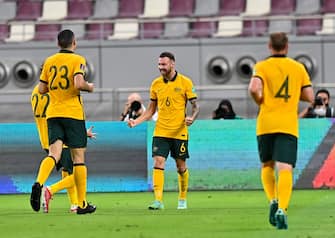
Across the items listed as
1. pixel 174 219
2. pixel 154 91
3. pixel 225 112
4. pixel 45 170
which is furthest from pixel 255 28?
pixel 174 219

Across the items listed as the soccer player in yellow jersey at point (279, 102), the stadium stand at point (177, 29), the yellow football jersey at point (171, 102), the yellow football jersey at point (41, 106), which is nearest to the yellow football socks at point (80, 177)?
the yellow football jersey at point (41, 106)

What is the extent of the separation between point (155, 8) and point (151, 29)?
8.43 feet

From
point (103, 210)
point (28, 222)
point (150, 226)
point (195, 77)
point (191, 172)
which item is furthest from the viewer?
point (195, 77)

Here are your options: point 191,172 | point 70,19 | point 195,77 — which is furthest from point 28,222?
point 70,19

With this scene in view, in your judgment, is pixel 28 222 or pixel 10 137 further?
pixel 10 137

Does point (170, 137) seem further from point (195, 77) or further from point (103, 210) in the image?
point (195, 77)

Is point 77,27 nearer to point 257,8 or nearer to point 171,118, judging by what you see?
point 257,8

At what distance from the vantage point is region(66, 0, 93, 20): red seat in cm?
3356

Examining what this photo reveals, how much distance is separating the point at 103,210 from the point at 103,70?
1433cm

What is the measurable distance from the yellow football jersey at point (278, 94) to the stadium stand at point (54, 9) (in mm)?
21523

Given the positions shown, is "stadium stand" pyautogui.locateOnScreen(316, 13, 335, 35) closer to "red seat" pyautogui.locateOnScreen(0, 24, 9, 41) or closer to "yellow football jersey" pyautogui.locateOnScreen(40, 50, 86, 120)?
"red seat" pyautogui.locateOnScreen(0, 24, 9, 41)

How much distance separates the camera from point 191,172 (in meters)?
21.9

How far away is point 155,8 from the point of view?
1325 inches

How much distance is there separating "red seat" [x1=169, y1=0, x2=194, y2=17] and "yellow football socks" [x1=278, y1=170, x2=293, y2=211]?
20.6 metres
